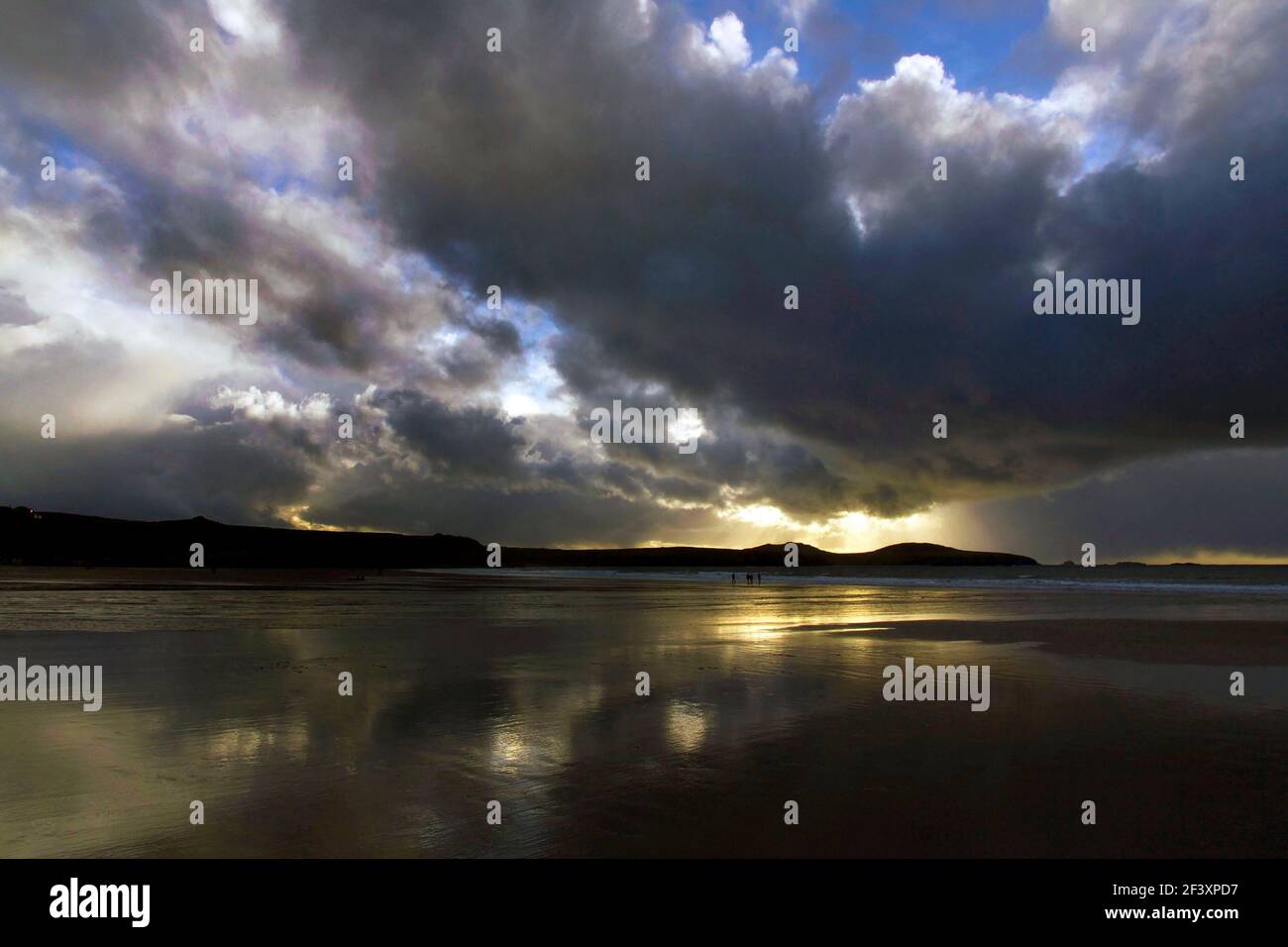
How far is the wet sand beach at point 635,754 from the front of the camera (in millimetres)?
6641

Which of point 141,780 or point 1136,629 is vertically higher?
point 141,780

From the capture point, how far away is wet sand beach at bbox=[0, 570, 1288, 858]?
6641 millimetres

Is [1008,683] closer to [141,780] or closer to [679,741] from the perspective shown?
[679,741]

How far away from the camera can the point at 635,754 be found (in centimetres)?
925

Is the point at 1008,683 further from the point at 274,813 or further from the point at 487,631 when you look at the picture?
the point at 487,631
